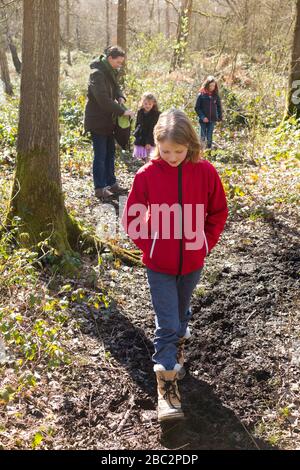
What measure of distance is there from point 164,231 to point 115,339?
4.77 feet

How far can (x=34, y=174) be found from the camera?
5105mm

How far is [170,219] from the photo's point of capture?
3.21 metres

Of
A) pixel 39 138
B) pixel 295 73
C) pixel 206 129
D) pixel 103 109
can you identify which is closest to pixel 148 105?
pixel 103 109

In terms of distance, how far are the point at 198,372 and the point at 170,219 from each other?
4.50 ft

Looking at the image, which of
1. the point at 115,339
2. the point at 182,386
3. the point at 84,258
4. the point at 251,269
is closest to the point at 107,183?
the point at 84,258

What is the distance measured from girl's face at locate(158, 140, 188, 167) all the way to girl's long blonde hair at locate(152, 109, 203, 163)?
2 centimetres

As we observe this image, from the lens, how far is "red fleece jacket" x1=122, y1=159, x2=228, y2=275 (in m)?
3.19

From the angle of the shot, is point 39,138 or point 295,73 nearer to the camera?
point 39,138

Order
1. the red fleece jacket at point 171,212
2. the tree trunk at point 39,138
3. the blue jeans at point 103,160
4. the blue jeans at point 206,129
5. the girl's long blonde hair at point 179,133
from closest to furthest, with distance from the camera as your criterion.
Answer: the girl's long blonde hair at point 179,133 → the red fleece jacket at point 171,212 → the tree trunk at point 39,138 → the blue jeans at point 103,160 → the blue jeans at point 206,129

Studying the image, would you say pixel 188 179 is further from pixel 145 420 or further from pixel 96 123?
pixel 96 123

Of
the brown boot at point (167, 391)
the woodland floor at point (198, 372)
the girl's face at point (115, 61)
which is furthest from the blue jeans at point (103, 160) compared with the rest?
the brown boot at point (167, 391)

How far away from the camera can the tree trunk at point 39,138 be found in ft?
16.1

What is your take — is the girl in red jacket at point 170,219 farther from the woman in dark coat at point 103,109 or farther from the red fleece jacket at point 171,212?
the woman in dark coat at point 103,109

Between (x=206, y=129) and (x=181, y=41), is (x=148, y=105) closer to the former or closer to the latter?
(x=206, y=129)
